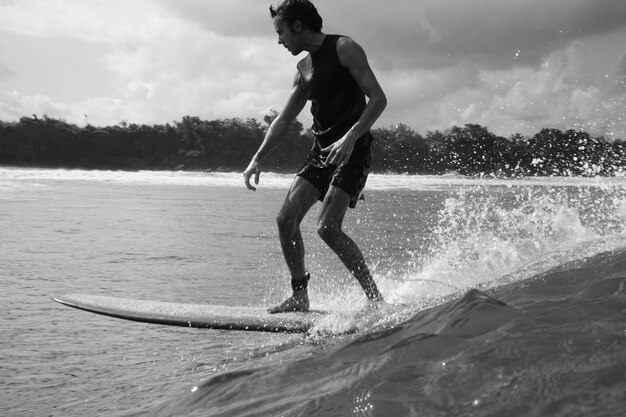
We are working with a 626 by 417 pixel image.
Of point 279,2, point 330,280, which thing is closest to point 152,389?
point 279,2

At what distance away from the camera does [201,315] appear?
14.4 feet

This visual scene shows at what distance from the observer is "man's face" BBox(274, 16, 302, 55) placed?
418 centimetres

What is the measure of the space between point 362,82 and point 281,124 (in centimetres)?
84

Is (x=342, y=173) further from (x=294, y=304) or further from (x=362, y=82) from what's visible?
(x=294, y=304)

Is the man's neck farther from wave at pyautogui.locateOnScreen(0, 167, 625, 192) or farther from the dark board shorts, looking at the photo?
wave at pyautogui.locateOnScreen(0, 167, 625, 192)

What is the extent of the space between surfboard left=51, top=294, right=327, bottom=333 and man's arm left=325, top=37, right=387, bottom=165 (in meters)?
1.04

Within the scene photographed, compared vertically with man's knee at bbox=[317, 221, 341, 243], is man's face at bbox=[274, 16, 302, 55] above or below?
above

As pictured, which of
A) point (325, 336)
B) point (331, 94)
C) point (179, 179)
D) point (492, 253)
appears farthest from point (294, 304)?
point (179, 179)

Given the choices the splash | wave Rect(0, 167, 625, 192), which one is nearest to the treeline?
wave Rect(0, 167, 625, 192)

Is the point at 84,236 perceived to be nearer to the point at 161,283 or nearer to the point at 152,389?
the point at 161,283

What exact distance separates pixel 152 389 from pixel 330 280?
3377 mm

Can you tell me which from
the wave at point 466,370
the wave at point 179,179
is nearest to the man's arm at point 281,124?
the wave at point 466,370

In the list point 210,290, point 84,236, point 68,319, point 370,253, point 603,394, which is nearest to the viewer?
point 603,394

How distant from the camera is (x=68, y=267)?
662cm
